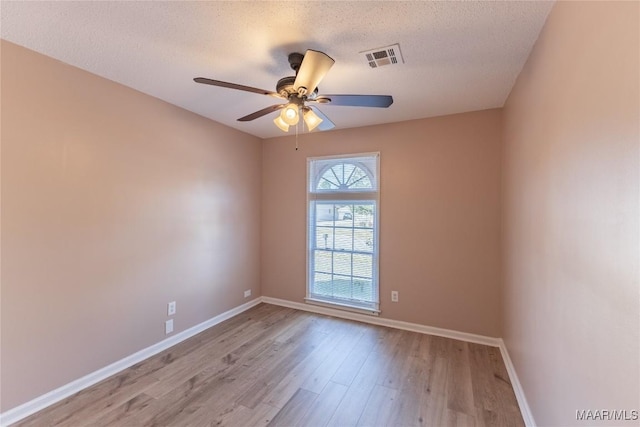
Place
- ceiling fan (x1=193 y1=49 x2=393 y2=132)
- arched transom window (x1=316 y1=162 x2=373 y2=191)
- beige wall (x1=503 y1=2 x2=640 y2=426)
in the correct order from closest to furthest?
beige wall (x1=503 y1=2 x2=640 y2=426) → ceiling fan (x1=193 y1=49 x2=393 y2=132) → arched transom window (x1=316 y1=162 x2=373 y2=191)

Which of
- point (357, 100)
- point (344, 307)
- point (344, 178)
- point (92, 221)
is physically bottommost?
point (344, 307)

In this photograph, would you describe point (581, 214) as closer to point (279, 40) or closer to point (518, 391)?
point (518, 391)

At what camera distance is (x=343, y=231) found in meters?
3.82

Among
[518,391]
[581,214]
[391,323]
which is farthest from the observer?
[391,323]

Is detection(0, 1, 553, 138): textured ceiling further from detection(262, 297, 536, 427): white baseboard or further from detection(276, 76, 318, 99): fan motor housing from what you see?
detection(262, 297, 536, 427): white baseboard

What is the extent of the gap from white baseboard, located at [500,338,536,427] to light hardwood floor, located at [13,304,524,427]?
1.9 inches

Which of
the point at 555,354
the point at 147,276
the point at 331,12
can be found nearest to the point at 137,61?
the point at 331,12

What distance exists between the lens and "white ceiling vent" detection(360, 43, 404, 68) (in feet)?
6.28

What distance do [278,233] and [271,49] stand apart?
2.71m

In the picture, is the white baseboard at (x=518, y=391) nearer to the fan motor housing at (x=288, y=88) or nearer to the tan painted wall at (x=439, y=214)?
the tan painted wall at (x=439, y=214)

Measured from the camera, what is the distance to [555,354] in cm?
143

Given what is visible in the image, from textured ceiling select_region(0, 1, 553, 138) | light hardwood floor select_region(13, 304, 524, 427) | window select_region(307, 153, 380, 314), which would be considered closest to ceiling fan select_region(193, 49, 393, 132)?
textured ceiling select_region(0, 1, 553, 138)

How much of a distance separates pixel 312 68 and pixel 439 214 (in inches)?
88.4

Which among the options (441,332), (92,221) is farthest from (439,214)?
(92,221)
